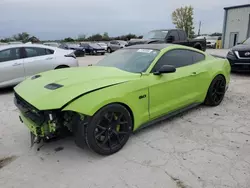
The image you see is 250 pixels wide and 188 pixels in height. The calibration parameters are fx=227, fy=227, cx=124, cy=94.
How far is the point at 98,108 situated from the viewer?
2775mm

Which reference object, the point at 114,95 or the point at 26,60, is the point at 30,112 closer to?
the point at 114,95

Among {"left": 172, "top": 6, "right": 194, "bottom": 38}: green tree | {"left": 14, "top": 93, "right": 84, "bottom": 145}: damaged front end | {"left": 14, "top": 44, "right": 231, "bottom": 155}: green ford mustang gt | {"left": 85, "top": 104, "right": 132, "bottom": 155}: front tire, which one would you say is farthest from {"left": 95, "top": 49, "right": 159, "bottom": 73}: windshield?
{"left": 172, "top": 6, "right": 194, "bottom": 38}: green tree

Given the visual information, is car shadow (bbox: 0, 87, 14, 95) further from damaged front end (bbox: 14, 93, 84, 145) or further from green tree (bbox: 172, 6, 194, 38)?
green tree (bbox: 172, 6, 194, 38)

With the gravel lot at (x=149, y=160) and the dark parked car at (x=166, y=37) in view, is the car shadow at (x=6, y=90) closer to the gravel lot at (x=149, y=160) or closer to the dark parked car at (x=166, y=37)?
the gravel lot at (x=149, y=160)

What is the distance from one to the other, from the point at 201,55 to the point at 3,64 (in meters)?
5.25

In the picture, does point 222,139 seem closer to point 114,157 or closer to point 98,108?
point 114,157

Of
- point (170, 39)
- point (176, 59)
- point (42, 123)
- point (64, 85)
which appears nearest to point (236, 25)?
point (170, 39)

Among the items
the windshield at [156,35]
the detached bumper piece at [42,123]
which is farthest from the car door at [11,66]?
the windshield at [156,35]

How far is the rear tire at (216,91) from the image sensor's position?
4668mm

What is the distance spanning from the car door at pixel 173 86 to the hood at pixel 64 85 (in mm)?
425

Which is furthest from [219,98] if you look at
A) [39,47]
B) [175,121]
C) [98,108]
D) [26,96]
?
[39,47]

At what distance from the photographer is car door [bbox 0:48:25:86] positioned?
636cm

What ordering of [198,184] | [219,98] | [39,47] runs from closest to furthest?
[198,184] < [219,98] < [39,47]

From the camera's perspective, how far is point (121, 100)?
300 cm
